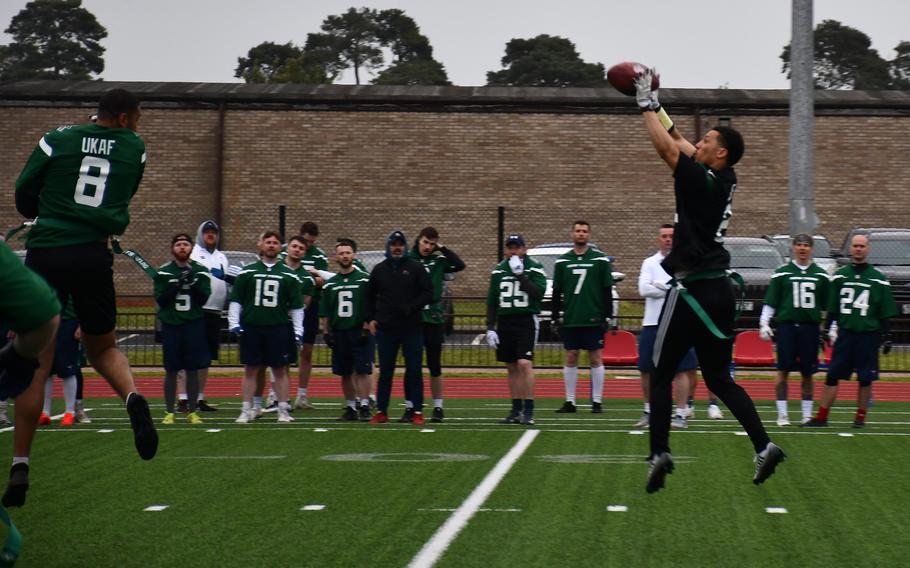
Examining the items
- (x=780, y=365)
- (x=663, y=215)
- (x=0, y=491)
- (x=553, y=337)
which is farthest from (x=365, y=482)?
(x=663, y=215)

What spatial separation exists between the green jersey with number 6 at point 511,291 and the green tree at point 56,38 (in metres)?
77.3

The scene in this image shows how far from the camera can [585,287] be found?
1554cm

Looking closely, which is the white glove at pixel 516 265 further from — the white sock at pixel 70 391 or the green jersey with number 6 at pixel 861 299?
the white sock at pixel 70 391

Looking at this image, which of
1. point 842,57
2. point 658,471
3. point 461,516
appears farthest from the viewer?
point 842,57

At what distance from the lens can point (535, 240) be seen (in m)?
31.7

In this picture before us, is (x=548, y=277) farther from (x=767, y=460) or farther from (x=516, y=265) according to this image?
(x=767, y=460)

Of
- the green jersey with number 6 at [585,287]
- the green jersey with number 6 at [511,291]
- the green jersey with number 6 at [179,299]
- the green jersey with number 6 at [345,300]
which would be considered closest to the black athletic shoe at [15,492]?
the green jersey with number 6 at [179,299]

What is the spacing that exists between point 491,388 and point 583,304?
400 cm

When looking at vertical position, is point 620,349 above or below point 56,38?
below

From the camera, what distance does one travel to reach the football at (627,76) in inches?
294

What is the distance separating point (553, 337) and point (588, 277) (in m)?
6.15

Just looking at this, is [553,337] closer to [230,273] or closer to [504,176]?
[230,273]

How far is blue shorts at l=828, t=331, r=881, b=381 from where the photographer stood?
1368 cm

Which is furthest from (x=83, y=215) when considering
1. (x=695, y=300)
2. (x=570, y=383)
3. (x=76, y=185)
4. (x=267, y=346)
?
(x=570, y=383)
